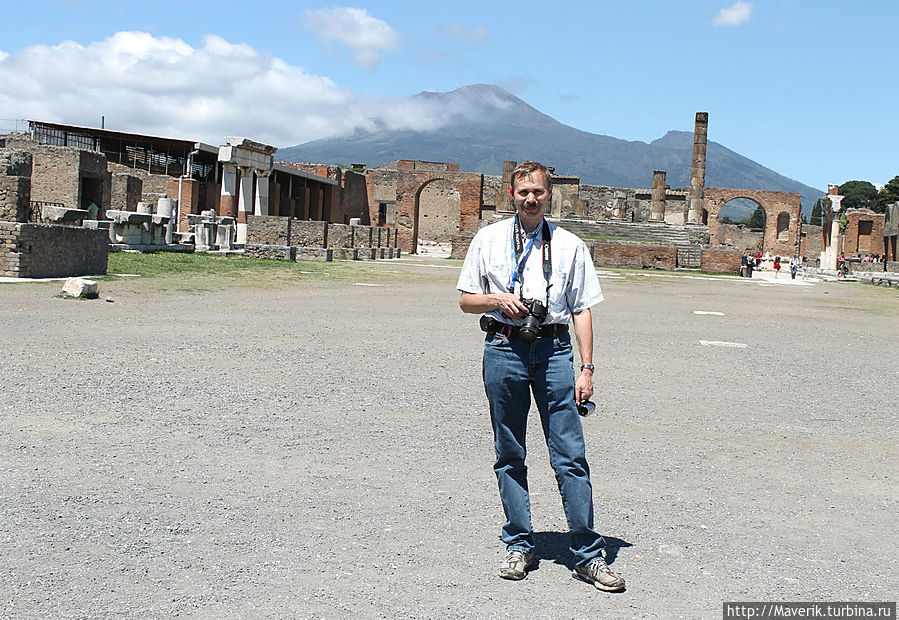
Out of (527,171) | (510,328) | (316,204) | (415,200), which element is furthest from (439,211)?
(510,328)

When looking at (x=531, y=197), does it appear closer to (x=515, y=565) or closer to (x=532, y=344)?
(x=532, y=344)

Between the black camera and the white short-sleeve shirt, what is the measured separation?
0.06 metres

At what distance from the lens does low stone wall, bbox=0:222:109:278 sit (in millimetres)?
15703

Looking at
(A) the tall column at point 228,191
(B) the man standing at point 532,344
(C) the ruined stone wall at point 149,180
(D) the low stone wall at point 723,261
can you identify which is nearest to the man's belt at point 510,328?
(B) the man standing at point 532,344

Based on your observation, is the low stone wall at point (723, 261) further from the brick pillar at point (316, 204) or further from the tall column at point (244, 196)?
the brick pillar at point (316, 204)

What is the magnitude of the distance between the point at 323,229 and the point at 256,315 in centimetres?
2276

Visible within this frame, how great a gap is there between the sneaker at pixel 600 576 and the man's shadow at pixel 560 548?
3.2 inches

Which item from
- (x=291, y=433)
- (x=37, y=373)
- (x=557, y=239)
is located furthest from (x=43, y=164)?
(x=557, y=239)

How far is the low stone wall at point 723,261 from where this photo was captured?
3981 cm

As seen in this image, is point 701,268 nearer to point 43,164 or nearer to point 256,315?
point 43,164

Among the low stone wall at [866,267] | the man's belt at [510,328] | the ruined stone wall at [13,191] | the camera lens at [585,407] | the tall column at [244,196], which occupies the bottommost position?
the camera lens at [585,407]

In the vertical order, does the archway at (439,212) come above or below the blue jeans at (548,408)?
above

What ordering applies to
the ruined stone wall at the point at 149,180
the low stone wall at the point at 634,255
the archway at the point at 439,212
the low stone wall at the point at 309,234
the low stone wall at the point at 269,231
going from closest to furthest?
the low stone wall at the point at 269,231 → the low stone wall at the point at 309,234 → the low stone wall at the point at 634,255 → the ruined stone wall at the point at 149,180 → the archway at the point at 439,212

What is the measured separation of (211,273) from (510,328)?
61.0 feet
